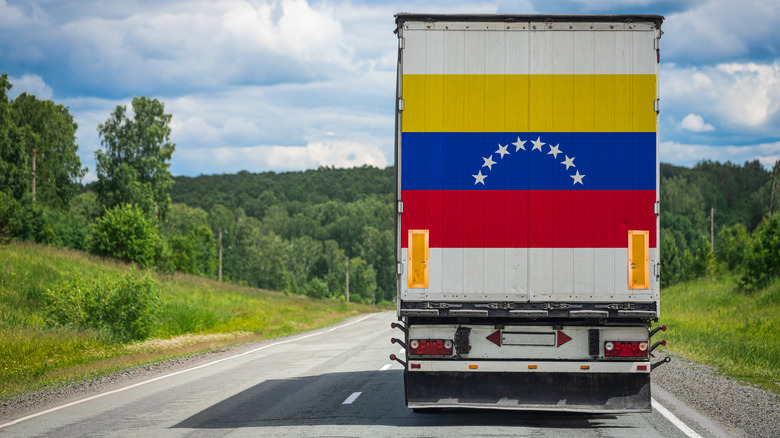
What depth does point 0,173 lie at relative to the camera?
6606 centimetres

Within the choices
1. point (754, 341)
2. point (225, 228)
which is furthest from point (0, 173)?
point (225, 228)

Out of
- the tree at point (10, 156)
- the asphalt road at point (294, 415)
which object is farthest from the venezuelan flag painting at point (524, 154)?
the tree at point (10, 156)

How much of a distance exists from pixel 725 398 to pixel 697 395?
0.50 m

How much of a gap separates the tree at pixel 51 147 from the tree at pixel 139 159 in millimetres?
7358

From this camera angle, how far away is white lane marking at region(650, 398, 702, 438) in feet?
28.3

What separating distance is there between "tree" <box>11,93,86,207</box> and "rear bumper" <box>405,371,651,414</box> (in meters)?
76.8

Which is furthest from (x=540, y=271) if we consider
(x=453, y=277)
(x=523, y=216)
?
(x=453, y=277)

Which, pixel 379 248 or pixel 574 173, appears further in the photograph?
pixel 379 248

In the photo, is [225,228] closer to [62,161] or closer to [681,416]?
[62,161]

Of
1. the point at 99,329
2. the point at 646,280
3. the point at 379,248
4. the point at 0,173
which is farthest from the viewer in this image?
the point at 379,248

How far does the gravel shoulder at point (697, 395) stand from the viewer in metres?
9.52

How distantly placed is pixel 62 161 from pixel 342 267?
72.4 metres

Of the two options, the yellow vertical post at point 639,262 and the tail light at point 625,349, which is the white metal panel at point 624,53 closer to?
the yellow vertical post at point 639,262

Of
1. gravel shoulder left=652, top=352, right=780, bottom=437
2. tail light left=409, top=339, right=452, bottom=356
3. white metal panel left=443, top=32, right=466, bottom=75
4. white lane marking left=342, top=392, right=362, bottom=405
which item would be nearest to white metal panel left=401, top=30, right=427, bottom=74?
white metal panel left=443, top=32, right=466, bottom=75
